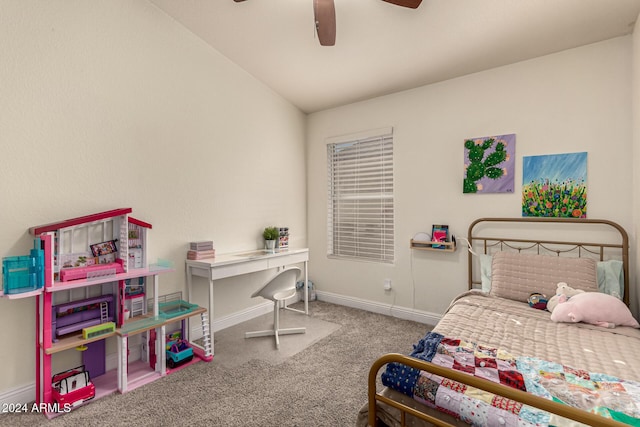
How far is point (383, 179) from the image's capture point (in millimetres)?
3680

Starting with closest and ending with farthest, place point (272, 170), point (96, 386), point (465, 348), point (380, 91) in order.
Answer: point (465, 348), point (96, 386), point (380, 91), point (272, 170)

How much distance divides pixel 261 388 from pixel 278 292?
869mm

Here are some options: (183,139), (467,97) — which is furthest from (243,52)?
(467,97)

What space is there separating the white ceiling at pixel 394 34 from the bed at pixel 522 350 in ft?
4.87

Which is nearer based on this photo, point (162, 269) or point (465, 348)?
point (465, 348)

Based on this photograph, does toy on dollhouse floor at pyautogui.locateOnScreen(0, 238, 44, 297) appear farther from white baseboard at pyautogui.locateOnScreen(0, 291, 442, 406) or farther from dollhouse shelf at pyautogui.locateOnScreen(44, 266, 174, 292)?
white baseboard at pyautogui.locateOnScreen(0, 291, 442, 406)

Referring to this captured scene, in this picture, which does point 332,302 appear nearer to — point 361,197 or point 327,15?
point 361,197

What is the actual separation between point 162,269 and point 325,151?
249 cm

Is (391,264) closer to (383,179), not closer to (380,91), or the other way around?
(383,179)

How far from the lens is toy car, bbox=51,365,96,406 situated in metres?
1.89

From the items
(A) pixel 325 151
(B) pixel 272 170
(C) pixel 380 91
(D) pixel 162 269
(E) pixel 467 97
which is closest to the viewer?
(D) pixel 162 269

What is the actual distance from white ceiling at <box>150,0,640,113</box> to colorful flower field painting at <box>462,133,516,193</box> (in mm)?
717

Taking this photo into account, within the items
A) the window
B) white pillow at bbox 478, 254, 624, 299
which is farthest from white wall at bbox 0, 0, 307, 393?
white pillow at bbox 478, 254, 624, 299

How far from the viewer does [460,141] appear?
311 cm
